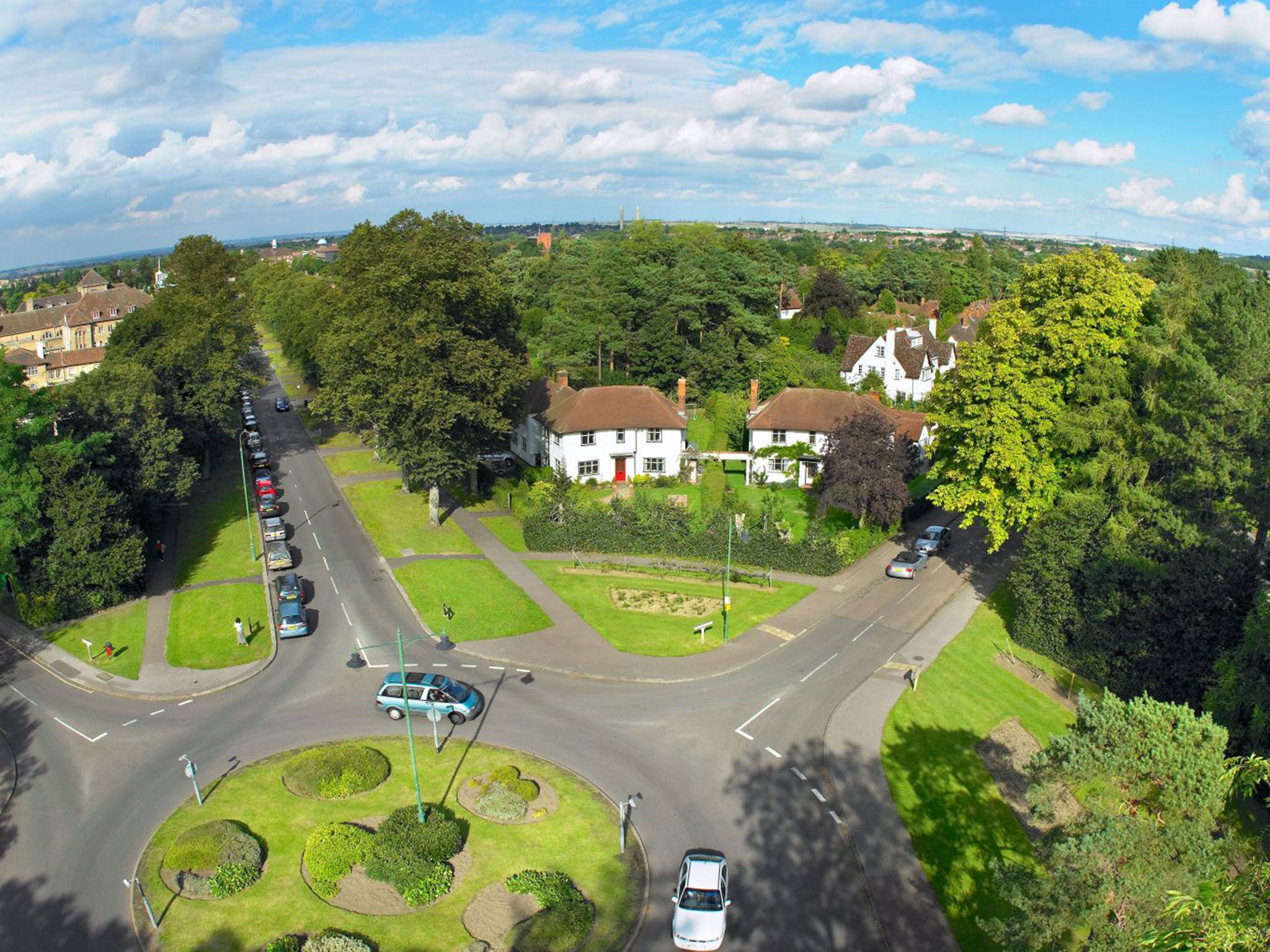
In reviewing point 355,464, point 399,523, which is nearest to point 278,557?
point 399,523

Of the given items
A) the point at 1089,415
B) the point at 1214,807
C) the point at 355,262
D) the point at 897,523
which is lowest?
the point at 897,523

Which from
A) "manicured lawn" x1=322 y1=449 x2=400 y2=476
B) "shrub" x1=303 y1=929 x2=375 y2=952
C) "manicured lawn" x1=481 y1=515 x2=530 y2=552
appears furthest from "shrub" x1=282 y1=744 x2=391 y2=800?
"manicured lawn" x1=322 y1=449 x2=400 y2=476

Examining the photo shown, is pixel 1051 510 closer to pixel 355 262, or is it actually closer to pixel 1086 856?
pixel 1086 856

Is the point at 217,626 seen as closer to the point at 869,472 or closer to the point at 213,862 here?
the point at 213,862

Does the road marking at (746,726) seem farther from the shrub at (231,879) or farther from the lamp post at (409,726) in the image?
the shrub at (231,879)

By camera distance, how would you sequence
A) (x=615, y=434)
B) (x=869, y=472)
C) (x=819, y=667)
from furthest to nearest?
(x=615, y=434) → (x=869, y=472) → (x=819, y=667)

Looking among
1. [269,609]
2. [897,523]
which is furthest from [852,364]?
[269,609]
